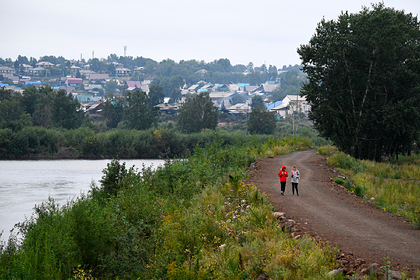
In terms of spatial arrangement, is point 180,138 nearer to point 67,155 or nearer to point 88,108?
point 67,155

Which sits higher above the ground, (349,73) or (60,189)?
(349,73)

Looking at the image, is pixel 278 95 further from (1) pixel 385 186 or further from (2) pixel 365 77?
(1) pixel 385 186

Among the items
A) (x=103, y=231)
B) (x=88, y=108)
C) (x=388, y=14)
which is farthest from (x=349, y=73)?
(x=88, y=108)

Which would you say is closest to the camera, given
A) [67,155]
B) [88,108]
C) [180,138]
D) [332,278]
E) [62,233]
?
[332,278]

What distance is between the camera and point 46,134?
7038 centimetres

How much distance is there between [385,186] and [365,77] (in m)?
15.6

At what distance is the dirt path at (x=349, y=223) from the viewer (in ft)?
31.4

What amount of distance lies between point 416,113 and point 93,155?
5195 centimetres

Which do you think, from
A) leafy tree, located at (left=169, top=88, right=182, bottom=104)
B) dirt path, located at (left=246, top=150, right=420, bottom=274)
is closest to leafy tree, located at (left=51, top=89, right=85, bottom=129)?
dirt path, located at (left=246, top=150, right=420, bottom=274)

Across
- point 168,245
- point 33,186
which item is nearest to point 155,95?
point 33,186

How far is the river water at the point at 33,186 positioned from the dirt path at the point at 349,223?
1176cm

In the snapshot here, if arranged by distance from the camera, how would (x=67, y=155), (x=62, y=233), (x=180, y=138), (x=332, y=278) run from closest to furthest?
1. (x=332, y=278)
2. (x=62, y=233)
3. (x=67, y=155)
4. (x=180, y=138)

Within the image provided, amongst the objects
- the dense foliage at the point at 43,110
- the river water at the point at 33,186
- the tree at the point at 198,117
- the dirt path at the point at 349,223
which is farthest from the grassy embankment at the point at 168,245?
the tree at the point at 198,117

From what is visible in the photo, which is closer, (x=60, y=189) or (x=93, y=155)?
(x=60, y=189)
